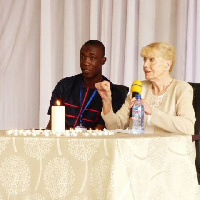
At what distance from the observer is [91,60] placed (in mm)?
3416

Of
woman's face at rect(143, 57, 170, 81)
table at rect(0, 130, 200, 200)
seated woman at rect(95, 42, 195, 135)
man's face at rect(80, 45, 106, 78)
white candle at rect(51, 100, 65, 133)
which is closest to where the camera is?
table at rect(0, 130, 200, 200)

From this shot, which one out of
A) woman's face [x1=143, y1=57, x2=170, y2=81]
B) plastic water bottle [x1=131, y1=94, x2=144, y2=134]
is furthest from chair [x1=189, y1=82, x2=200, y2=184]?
plastic water bottle [x1=131, y1=94, x2=144, y2=134]

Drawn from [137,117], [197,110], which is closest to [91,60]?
[197,110]

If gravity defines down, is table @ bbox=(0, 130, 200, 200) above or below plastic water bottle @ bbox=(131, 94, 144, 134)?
below

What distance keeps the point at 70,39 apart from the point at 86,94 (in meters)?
1.79

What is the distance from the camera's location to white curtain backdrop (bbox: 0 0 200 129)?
4.38 meters

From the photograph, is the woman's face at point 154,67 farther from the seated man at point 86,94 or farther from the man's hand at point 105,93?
the seated man at point 86,94

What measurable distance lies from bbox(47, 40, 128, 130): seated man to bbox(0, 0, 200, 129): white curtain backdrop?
3.56 ft

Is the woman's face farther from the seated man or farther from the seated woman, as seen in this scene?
the seated man

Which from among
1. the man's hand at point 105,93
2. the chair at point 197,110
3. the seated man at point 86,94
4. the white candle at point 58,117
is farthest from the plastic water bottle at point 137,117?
the seated man at point 86,94

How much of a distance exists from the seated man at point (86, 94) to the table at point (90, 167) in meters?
1.25

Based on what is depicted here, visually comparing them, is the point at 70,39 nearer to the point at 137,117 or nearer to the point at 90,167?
the point at 137,117

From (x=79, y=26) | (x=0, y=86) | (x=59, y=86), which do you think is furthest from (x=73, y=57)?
(x=59, y=86)

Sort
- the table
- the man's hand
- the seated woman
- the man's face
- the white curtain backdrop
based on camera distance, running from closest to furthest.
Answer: the table, the seated woman, the man's hand, the man's face, the white curtain backdrop
